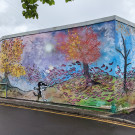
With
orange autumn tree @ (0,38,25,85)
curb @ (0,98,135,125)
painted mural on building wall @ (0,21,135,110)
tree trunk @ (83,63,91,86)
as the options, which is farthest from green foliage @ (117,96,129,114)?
orange autumn tree @ (0,38,25,85)

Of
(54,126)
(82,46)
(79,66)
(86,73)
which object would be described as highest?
(82,46)

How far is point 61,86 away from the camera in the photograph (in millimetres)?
9719

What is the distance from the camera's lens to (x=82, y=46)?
9039mm

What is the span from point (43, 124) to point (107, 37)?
4456mm

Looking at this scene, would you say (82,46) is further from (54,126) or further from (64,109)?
(54,126)

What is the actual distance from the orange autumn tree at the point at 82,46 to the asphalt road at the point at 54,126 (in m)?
2.37

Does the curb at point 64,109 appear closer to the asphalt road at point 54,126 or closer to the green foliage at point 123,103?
the asphalt road at point 54,126

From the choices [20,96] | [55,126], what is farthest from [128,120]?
[20,96]

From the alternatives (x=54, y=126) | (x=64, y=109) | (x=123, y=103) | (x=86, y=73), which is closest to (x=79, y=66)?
(x=86, y=73)

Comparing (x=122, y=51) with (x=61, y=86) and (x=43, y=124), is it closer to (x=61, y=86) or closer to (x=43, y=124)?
(x=61, y=86)

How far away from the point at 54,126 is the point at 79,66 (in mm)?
3384

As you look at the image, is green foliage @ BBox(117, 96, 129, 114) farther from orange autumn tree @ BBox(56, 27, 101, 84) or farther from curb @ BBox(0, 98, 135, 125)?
orange autumn tree @ BBox(56, 27, 101, 84)

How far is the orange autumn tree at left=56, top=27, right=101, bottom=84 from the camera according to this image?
872 cm

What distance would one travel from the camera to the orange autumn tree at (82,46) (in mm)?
8719
